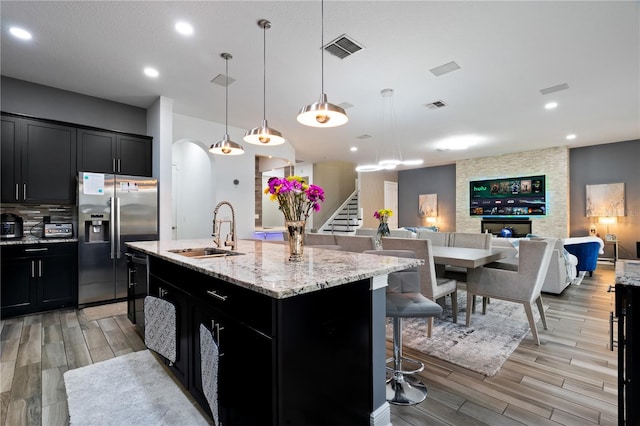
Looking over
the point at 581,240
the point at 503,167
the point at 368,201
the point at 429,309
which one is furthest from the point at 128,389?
the point at 503,167

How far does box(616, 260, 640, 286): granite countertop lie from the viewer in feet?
4.07

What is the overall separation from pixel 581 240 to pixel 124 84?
305 inches

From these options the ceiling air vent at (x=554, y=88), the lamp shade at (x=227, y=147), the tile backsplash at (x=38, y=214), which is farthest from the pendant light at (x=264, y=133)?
the ceiling air vent at (x=554, y=88)

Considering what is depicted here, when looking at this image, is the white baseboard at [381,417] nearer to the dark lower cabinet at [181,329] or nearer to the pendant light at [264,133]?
the dark lower cabinet at [181,329]

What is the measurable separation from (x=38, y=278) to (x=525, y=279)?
5355 millimetres

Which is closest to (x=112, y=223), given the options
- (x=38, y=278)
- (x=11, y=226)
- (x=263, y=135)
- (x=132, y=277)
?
(x=38, y=278)

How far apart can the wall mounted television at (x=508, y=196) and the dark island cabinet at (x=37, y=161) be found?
32.0 ft

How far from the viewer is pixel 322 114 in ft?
7.83

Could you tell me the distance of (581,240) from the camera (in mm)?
5484

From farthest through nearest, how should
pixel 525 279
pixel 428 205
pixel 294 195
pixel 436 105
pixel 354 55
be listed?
pixel 428 205
pixel 436 105
pixel 354 55
pixel 525 279
pixel 294 195

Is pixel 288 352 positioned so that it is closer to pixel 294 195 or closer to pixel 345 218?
pixel 294 195

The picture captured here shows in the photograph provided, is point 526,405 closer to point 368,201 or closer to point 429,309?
point 429,309

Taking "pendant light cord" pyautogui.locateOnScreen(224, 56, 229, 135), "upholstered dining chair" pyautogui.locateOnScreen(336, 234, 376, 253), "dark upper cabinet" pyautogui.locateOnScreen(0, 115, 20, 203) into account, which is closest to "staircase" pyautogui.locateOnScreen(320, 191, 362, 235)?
"pendant light cord" pyautogui.locateOnScreen(224, 56, 229, 135)

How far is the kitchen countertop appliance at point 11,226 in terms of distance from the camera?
12.2 feet
